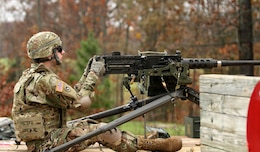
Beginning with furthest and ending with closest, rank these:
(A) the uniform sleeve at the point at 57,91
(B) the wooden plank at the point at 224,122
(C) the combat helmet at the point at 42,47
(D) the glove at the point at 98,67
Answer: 1. (D) the glove at the point at 98,67
2. (C) the combat helmet at the point at 42,47
3. (A) the uniform sleeve at the point at 57,91
4. (B) the wooden plank at the point at 224,122

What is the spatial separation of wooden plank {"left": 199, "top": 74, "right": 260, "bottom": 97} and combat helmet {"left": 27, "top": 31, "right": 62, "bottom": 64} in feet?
6.59

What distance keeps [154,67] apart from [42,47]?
4.25 ft

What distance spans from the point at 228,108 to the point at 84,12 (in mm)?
33978

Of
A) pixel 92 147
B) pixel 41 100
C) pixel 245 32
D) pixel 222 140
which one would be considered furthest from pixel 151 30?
pixel 222 140

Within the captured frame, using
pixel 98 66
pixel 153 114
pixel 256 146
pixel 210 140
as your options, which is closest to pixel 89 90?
pixel 98 66

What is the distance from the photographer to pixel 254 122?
3.17 m

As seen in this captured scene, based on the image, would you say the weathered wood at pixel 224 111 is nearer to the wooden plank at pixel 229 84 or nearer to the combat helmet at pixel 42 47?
the wooden plank at pixel 229 84

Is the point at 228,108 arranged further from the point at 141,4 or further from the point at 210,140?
the point at 141,4

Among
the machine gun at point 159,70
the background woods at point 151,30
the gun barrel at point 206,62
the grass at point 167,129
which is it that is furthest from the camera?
the background woods at point 151,30

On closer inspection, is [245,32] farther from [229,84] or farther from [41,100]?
[229,84]

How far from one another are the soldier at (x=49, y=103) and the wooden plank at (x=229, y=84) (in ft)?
5.68

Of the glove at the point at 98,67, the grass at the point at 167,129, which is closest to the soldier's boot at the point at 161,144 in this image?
the glove at the point at 98,67

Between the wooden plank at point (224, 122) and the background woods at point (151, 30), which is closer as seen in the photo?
the wooden plank at point (224, 122)

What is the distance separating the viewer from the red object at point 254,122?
3.15 m
